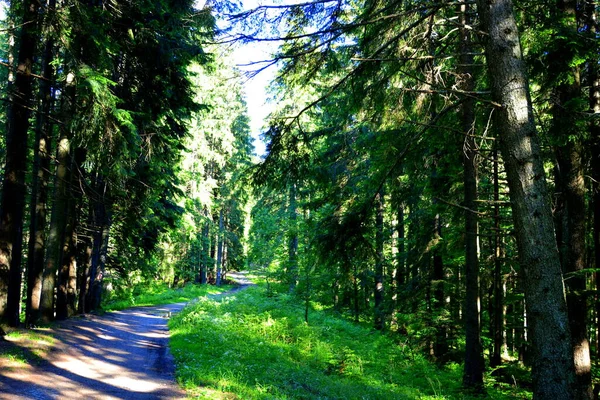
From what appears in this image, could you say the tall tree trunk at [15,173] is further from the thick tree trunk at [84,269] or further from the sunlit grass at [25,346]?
the thick tree trunk at [84,269]

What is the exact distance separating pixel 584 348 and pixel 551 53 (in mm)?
4838

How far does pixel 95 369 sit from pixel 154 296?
2187 cm

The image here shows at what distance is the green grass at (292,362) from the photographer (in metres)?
7.32

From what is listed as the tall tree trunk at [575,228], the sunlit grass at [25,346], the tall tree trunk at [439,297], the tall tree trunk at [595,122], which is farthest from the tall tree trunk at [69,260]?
the tall tree trunk at [595,122]

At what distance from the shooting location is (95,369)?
803 cm

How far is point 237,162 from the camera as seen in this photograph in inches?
1356

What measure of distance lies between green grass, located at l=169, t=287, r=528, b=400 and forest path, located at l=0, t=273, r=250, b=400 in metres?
0.52

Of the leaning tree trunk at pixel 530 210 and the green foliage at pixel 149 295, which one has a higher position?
the leaning tree trunk at pixel 530 210

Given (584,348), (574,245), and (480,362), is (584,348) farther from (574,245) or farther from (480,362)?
(480,362)

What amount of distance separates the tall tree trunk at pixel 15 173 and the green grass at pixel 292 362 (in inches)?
164

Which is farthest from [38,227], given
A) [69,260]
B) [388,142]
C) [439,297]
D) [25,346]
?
[439,297]

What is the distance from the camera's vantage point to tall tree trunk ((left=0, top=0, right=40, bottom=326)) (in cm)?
855

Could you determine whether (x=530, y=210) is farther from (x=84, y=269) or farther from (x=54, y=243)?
(x=84, y=269)

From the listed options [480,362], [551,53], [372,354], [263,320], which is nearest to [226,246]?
[263,320]
